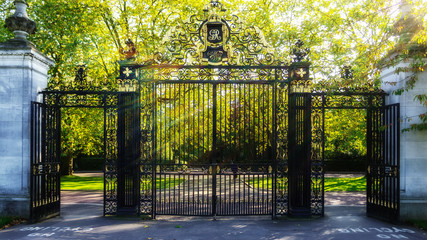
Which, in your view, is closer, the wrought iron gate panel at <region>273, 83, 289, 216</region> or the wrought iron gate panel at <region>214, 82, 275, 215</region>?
the wrought iron gate panel at <region>214, 82, 275, 215</region>

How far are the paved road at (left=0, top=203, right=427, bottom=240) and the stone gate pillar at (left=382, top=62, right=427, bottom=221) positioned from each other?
0.60 meters

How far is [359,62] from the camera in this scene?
40.6 ft

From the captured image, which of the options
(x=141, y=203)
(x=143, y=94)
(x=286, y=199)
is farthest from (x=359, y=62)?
(x=141, y=203)

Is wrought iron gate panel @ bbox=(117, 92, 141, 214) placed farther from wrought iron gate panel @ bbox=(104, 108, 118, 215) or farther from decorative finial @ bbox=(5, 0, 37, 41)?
decorative finial @ bbox=(5, 0, 37, 41)

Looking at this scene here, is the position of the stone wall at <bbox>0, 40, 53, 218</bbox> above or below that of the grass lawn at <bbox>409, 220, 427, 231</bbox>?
above

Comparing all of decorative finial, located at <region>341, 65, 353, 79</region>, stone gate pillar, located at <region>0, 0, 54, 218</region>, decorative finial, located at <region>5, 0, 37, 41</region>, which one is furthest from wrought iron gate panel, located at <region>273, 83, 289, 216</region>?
decorative finial, located at <region>5, 0, 37, 41</region>

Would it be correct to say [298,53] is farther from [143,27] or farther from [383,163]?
[143,27]

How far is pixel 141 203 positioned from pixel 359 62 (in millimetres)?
9282

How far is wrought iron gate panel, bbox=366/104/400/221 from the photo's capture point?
7590 millimetres

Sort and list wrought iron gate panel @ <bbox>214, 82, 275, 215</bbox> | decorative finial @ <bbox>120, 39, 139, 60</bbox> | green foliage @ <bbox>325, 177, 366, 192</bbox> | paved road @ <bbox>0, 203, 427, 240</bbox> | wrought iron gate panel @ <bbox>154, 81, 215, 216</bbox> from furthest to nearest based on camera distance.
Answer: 1. green foliage @ <bbox>325, 177, 366, 192</bbox>
2. decorative finial @ <bbox>120, 39, 139, 60</bbox>
3. wrought iron gate panel @ <bbox>154, 81, 215, 216</bbox>
4. wrought iron gate panel @ <bbox>214, 82, 275, 215</bbox>
5. paved road @ <bbox>0, 203, 427, 240</bbox>

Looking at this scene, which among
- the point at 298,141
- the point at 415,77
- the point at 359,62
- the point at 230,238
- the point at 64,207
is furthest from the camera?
the point at 359,62

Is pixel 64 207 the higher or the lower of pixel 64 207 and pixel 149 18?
the lower

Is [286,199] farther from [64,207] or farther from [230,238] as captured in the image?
[64,207]

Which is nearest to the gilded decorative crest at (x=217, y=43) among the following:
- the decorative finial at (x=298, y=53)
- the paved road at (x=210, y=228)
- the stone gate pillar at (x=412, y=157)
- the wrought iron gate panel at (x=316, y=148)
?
the decorative finial at (x=298, y=53)
